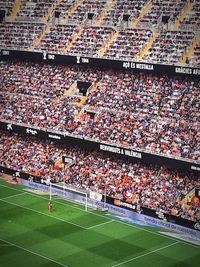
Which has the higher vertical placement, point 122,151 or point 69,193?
point 122,151

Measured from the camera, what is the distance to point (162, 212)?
1741 inches

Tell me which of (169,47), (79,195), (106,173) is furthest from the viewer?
(169,47)

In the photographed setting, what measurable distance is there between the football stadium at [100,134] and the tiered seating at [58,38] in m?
0.11

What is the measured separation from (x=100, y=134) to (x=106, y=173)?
10.3 ft

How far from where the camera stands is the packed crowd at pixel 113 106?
156 ft

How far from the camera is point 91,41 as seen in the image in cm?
5553

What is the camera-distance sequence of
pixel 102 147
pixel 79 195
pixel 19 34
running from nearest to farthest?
pixel 79 195 → pixel 102 147 → pixel 19 34

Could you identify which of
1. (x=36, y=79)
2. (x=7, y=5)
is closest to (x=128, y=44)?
(x=36, y=79)

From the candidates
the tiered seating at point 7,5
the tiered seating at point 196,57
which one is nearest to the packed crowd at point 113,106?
the tiered seating at point 196,57

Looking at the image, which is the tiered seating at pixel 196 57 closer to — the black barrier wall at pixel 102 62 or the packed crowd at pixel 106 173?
the black barrier wall at pixel 102 62

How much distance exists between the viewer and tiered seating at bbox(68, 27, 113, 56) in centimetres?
5488

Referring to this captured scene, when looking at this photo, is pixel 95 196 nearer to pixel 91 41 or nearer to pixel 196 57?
pixel 196 57

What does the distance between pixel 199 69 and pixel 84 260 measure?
15.9 metres

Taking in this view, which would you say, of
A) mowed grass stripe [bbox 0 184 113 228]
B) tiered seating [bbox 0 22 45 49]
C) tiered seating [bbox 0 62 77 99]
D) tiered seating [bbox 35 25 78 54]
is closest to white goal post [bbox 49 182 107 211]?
mowed grass stripe [bbox 0 184 113 228]
